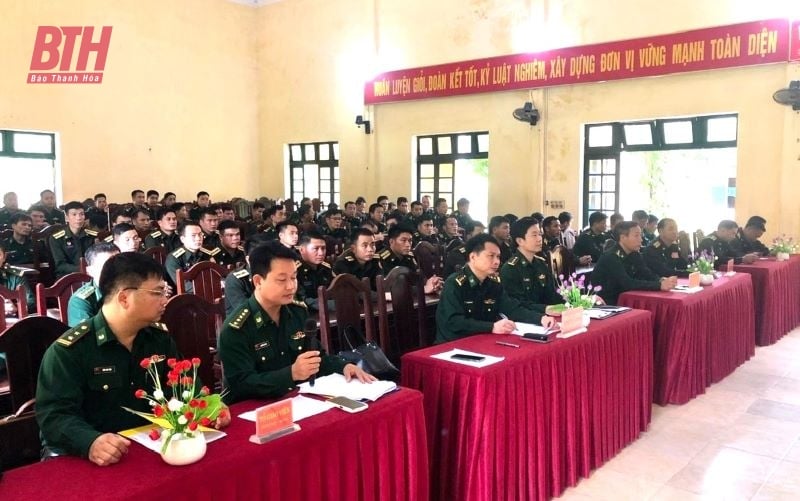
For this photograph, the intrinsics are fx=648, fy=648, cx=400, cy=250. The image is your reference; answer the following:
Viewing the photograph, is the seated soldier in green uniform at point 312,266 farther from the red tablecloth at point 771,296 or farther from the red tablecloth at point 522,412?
the red tablecloth at point 771,296

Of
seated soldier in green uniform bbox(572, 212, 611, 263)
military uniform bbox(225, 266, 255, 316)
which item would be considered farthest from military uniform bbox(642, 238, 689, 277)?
military uniform bbox(225, 266, 255, 316)

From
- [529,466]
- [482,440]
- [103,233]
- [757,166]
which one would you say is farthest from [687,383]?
[103,233]

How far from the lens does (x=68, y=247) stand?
583 centimetres

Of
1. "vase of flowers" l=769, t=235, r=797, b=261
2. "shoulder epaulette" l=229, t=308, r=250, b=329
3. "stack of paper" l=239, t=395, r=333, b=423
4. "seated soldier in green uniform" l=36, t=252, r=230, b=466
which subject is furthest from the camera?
"vase of flowers" l=769, t=235, r=797, b=261

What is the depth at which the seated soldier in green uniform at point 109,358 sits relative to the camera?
1.72 meters

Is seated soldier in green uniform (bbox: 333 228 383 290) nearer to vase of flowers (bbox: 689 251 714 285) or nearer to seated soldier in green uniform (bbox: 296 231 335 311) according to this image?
seated soldier in green uniform (bbox: 296 231 335 311)

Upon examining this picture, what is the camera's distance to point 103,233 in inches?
241

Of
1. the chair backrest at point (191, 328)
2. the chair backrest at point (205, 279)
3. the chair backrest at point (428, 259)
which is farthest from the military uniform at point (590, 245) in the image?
the chair backrest at point (191, 328)

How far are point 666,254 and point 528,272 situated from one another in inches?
89.7

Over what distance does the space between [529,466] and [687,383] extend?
1940 millimetres

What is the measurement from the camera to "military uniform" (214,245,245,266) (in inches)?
201

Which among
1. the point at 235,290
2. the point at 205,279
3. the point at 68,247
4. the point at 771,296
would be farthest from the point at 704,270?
the point at 68,247

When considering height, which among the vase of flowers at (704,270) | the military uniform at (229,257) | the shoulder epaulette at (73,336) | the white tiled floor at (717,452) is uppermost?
the shoulder epaulette at (73,336)

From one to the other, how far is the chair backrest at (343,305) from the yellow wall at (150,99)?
860 centimetres
